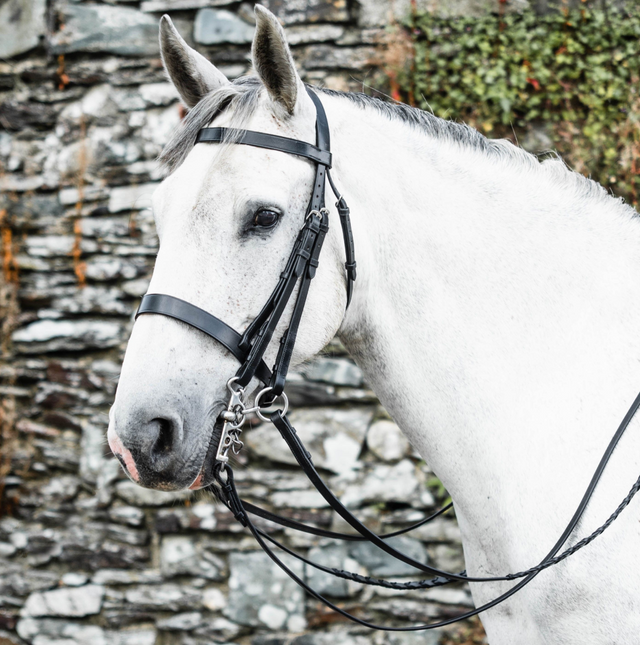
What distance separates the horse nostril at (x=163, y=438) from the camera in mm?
1365

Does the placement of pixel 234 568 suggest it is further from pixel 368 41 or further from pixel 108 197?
pixel 368 41

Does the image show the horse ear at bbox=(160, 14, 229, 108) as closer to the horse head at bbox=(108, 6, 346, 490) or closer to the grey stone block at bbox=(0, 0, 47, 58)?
the horse head at bbox=(108, 6, 346, 490)

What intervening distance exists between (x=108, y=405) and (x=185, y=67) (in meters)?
2.68

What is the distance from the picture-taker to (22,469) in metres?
3.83

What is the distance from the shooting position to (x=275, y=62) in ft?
4.93

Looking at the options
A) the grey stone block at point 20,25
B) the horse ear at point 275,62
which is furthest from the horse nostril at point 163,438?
the grey stone block at point 20,25

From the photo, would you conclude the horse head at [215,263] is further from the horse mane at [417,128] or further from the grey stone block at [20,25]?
the grey stone block at [20,25]

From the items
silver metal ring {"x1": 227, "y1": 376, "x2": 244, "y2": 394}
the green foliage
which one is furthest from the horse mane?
the green foliage

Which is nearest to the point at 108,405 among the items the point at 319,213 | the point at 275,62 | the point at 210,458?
the point at 210,458

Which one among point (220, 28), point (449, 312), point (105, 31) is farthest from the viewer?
point (105, 31)

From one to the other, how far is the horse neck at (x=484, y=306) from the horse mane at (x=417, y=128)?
0.05 metres

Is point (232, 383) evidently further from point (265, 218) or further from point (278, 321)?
point (265, 218)

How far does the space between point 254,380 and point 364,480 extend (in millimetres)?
2238

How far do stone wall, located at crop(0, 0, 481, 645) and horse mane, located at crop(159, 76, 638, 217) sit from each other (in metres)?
2.04
